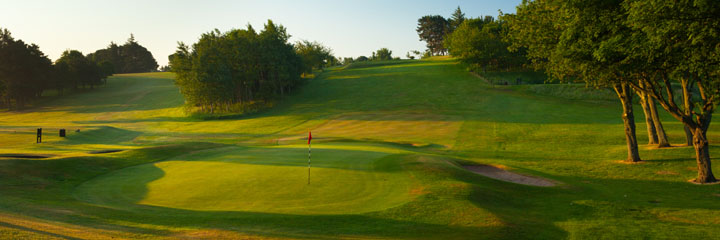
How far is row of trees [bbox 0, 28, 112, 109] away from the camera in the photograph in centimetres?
8444

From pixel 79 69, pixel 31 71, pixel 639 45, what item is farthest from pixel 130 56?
pixel 639 45

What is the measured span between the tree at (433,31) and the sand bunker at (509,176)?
536ft

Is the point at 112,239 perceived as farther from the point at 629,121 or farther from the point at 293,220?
the point at 629,121

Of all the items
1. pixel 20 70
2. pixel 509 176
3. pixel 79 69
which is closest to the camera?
pixel 509 176

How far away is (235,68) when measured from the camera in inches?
2943

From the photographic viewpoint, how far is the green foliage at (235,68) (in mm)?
69688

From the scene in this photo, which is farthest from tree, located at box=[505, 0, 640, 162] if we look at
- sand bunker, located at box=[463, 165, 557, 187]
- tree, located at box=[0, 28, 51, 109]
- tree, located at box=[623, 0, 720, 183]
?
tree, located at box=[0, 28, 51, 109]

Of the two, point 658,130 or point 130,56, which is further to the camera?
point 130,56

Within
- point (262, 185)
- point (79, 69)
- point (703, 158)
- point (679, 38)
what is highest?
point (79, 69)

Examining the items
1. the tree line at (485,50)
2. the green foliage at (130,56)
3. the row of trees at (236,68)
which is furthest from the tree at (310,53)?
the green foliage at (130,56)

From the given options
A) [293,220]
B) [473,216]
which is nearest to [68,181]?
[293,220]

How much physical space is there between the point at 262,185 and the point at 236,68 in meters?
63.5

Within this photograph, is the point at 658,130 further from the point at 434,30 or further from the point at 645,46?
the point at 434,30

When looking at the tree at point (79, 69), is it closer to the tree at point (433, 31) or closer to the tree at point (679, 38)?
the tree at point (679, 38)
